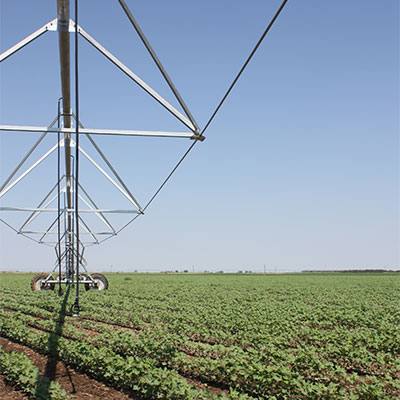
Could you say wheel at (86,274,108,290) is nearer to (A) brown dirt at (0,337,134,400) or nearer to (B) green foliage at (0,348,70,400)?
(B) green foliage at (0,348,70,400)

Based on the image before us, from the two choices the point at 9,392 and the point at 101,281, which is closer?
the point at 9,392

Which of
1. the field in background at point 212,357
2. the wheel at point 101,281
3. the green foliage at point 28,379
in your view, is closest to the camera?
the green foliage at point 28,379

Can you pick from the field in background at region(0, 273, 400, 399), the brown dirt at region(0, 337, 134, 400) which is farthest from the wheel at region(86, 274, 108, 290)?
the brown dirt at region(0, 337, 134, 400)

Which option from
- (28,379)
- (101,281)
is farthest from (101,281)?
(28,379)

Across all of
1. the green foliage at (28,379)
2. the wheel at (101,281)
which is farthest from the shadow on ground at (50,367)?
the wheel at (101,281)

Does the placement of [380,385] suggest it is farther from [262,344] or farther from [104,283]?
[104,283]

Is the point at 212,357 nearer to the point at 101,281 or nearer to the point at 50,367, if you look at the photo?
the point at 50,367

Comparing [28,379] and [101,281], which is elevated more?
[101,281]

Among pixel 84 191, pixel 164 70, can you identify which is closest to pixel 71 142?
pixel 84 191

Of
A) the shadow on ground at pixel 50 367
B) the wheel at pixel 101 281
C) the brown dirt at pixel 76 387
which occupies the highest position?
the wheel at pixel 101 281

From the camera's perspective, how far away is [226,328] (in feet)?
33.6

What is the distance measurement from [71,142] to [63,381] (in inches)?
215

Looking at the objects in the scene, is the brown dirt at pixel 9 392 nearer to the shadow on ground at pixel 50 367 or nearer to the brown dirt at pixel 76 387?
the brown dirt at pixel 76 387

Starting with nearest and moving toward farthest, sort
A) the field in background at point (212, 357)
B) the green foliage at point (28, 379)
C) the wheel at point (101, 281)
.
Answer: the green foliage at point (28, 379), the field in background at point (212, 357), the wheel at point (101, 281)
